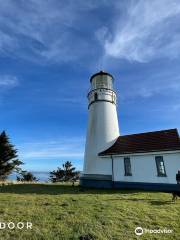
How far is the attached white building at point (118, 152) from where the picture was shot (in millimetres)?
16469

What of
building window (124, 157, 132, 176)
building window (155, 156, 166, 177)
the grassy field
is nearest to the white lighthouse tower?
building window (124, 157, 132, 176)

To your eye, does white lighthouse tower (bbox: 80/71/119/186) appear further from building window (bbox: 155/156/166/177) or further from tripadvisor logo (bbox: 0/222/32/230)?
tripadvisor logo (bbox: 0/222/32/230)

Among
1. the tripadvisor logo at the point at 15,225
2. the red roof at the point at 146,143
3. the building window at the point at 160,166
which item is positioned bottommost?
the tripadvisor logo at the point at 15,225

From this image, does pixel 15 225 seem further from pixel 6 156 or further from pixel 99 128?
pixel 6 156

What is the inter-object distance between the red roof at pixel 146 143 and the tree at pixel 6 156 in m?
17.2

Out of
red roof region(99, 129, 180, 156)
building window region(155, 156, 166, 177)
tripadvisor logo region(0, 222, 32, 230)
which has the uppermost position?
red roof region(99, 129, 180, 156)

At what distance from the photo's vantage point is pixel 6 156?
3036cm

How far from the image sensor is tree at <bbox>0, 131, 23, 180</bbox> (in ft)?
99.0

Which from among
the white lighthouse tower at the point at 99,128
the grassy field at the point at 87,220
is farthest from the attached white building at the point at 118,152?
the grassy field at the point at 87,220

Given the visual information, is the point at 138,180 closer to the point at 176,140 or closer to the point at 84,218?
the point at 176,140

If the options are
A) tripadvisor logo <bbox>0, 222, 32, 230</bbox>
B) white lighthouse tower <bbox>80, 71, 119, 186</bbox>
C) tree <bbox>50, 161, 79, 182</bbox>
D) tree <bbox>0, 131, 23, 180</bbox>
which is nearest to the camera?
tripadvisor logo <bbox>0, 222, 32, 230</bbox>

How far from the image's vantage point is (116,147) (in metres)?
20.3

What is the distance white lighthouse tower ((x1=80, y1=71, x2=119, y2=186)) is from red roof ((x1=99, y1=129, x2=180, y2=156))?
0.98m

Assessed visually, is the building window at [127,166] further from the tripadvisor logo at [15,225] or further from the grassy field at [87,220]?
the tripadvisor logo at [15,225]
